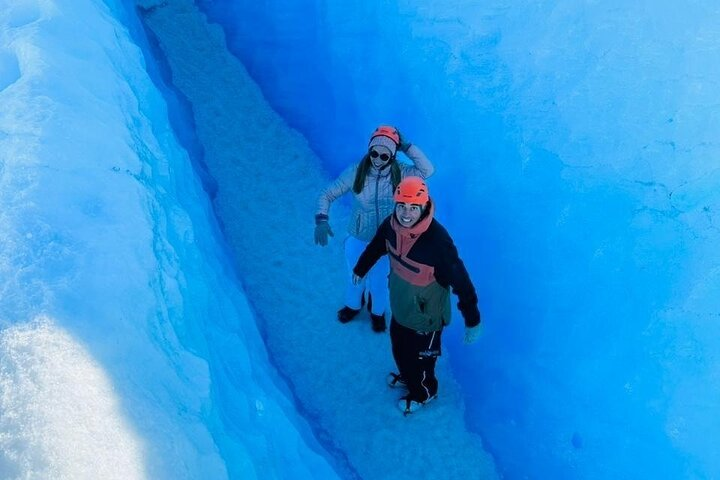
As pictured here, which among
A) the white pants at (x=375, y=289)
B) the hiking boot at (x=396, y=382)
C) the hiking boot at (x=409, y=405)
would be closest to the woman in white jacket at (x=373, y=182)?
the white pants at (x=375, y=289)

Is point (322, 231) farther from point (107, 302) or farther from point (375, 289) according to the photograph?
point (107, 302)

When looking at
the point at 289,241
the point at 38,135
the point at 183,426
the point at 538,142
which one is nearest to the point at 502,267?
the point at 538,142

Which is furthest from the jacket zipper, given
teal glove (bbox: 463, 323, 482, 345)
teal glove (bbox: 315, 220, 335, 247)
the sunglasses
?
teal glove (bbox: 463, 323, 482, 345)

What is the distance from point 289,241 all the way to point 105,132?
67.0 inches

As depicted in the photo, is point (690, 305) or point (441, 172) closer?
point (690, 305)

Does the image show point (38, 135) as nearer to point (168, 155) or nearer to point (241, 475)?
point (168, 155)

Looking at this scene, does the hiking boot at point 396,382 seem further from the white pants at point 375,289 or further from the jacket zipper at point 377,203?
the jacket zipper at point 377,203

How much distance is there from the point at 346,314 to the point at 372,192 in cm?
109

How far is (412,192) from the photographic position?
2838mm

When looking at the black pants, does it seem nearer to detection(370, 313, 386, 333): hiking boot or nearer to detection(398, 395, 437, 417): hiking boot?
detection(398, 395, 437, 417): hiking boot

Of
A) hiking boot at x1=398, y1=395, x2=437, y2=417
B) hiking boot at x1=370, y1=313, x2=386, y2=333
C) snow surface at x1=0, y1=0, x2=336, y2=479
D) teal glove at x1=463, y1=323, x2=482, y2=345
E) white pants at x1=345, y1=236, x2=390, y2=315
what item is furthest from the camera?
hiking boot at x1=370, y1=313, x2=386, y2=333

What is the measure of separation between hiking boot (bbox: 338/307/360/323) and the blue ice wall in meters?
0.62

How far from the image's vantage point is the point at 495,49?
391 centimetres

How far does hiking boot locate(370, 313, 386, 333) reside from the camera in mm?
4250
